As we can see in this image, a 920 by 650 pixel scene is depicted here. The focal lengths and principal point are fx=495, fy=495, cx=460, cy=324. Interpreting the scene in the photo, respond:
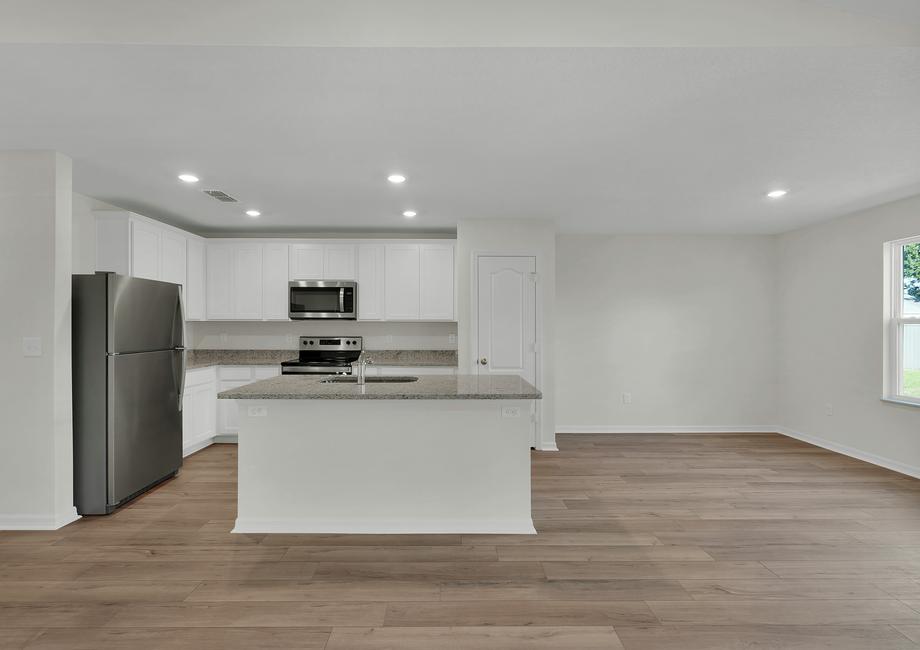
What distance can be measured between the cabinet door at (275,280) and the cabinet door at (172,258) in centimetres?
82

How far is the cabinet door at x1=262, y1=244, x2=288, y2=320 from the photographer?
5.69 meters

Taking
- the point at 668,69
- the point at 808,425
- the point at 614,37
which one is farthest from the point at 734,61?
the point at 808,425

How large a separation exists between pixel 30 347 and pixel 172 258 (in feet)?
6.70

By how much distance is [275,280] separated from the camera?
18.7 feet

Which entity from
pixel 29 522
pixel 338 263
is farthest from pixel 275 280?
pixel 29 522

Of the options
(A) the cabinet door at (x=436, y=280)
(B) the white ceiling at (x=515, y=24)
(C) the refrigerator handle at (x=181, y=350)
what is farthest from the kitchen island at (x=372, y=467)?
(A) the cabinet door at (x=436, y=280)

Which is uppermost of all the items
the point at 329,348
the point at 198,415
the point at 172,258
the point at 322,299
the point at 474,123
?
the point at 474,123

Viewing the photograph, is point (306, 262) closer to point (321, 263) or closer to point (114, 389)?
point (321, 263)

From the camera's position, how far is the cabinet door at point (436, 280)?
5.66 meters

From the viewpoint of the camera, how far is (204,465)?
15.4 ft

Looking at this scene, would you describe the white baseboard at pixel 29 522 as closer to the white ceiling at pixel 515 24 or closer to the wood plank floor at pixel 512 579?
the wood plank floor at pixel 512 579

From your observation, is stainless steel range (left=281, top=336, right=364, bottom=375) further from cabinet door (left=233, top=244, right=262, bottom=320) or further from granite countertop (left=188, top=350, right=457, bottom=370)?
cabinet door (left=233, top=244, right=262, bottom=320)

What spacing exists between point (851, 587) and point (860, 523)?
1.06 meters

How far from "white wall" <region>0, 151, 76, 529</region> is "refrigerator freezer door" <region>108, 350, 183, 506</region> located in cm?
32
